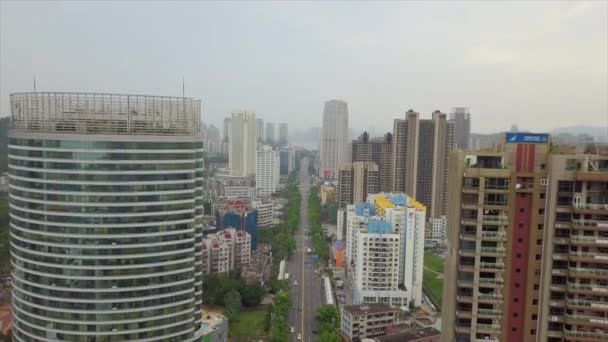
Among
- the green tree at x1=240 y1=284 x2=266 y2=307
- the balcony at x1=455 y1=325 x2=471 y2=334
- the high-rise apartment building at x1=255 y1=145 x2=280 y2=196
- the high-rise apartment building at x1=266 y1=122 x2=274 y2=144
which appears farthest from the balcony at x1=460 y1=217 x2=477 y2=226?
the high-rise apartment building at x1=266 y1=122 x2=274 y2=144

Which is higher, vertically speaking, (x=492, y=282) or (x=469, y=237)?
(x=469, y=237)

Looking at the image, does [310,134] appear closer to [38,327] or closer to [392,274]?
[392,274]

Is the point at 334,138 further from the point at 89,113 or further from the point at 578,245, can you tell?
the point at 578,245

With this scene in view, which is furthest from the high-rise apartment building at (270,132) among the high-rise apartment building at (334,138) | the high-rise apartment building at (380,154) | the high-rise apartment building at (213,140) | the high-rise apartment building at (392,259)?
the high-rise apartment building at (392,259)

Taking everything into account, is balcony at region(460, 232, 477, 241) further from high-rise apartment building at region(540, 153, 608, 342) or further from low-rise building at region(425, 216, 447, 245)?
low-rise building at region(425, 216, 447, 245)

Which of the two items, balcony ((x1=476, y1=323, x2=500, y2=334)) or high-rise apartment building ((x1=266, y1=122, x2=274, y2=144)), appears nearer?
balcony ((x1=476, y1=323, x2=500, y2=334))

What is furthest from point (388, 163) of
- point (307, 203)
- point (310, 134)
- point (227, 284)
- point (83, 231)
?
point (310, 134)

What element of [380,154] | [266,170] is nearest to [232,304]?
[380,154]

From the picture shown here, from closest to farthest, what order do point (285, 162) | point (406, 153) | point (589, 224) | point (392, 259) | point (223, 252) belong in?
1. point (589, 224)
2. point (392, 259)
3. point (223, 252)
4. point (406, 153)
5. point (285, 162)
